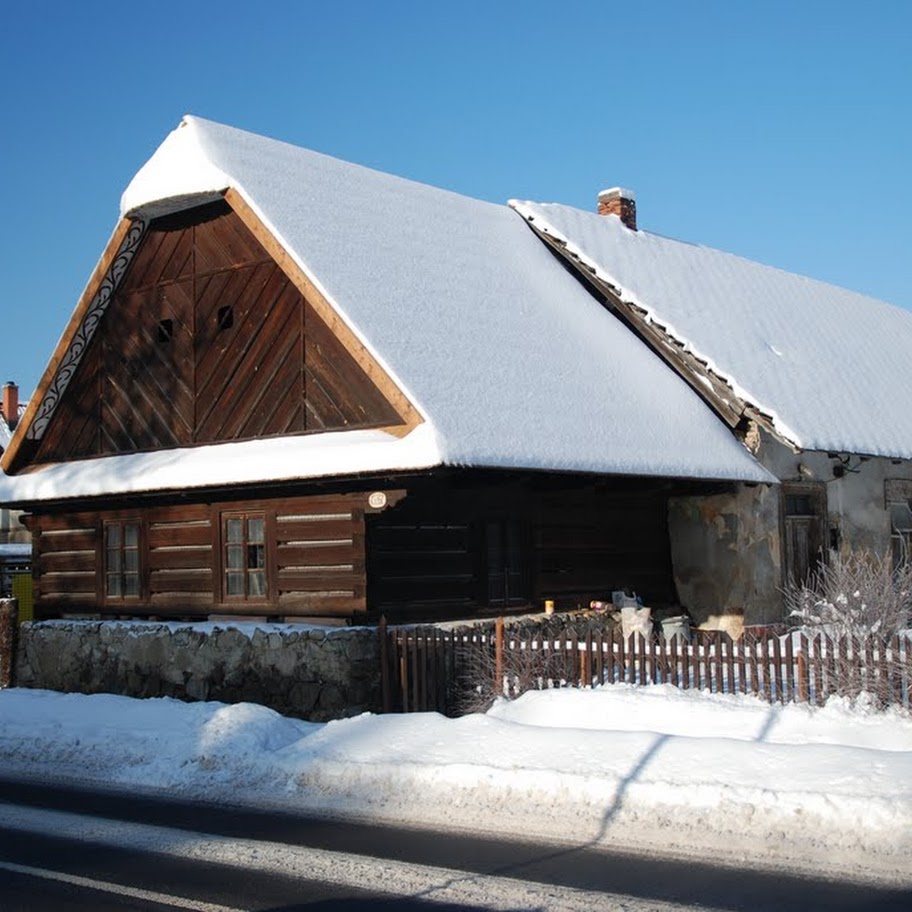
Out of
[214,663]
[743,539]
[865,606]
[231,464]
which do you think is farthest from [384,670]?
[743,539]

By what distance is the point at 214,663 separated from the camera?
1597 centimetres

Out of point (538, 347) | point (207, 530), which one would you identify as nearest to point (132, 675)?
point (207, 530)

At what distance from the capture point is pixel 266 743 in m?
12.0

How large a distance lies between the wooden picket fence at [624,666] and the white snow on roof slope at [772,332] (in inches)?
266

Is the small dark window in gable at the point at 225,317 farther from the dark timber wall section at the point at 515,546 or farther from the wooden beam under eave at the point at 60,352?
the dark timber wall section at the point at 515,546

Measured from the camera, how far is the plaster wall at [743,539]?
19.4m

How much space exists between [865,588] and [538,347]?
5.93 metres

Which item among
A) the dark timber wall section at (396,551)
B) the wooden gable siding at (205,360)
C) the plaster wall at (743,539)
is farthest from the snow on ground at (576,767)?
the plaster wall at (743,539)

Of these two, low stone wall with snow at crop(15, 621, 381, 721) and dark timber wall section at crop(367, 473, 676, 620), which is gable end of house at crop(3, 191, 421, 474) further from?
low stone wall with snow at crop(15, 621, 381, 721)

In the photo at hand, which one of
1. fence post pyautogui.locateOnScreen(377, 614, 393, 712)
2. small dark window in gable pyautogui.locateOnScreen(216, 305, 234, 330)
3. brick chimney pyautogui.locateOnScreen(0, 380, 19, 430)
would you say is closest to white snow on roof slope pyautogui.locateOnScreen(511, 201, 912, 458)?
small dark window in gable pyautogui.locateOnScreen(216, 305, 234, 330)

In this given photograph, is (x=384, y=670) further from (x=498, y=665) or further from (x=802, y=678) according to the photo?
(x=802, y=678)

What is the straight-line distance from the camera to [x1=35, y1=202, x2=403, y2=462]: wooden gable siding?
16344mm

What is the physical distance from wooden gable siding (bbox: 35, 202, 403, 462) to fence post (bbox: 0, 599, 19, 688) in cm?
269

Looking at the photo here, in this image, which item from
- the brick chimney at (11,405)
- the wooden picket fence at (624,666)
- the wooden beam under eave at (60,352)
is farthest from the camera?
the brick chimney at (11,405)
